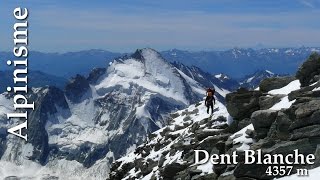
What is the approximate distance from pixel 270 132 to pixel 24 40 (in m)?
32.9

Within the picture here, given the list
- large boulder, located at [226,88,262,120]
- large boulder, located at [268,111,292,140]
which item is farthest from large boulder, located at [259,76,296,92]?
large boulder, located at [268,111,292,140]

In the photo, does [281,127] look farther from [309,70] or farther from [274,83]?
[274,83]

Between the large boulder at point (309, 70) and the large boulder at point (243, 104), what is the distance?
483 centimetres

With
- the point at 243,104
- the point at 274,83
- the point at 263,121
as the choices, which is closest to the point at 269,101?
the point at 243,104

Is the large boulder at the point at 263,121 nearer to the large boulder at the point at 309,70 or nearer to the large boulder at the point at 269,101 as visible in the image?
the large boulder at the point at 269,101

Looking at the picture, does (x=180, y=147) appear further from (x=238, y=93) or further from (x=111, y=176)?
(x=111, y=176)

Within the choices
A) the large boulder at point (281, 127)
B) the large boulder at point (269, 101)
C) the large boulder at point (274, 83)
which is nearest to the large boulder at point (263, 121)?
the large boulder at point (281, 127)

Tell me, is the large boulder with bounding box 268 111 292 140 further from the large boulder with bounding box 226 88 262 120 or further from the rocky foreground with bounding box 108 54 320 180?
the large boulder with bounding box 226 88 262 120

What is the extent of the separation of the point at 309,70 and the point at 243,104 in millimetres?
7837

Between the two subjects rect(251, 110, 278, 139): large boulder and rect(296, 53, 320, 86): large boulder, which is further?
rect(296, 53, 320, 86): large boulder

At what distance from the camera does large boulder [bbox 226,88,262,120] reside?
2302 inches

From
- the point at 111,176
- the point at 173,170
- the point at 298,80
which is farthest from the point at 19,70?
the point at 111,176

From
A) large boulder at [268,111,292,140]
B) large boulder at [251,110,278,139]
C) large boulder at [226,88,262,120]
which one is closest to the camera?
large boulder at [268,111,292,140]

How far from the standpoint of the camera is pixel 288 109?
156 ft
